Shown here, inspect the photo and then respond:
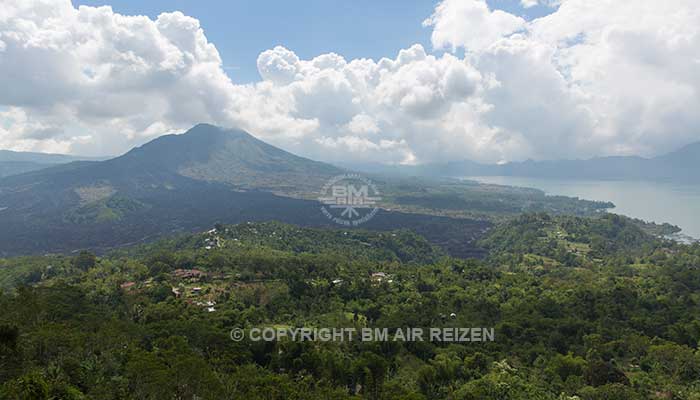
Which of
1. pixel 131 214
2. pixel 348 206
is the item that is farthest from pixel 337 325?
pixel 131 214

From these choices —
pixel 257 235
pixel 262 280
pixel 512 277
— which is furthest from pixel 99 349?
pixel 257 235

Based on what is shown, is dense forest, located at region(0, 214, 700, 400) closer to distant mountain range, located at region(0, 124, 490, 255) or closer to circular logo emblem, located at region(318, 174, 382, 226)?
distant mountain range, located at region(0, 124, 490, 255)

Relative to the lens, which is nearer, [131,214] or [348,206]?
[348,206]

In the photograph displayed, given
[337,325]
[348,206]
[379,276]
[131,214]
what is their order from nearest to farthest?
1. [337,325]
2. [379,276]
3. [348,206]
4. [131,214]

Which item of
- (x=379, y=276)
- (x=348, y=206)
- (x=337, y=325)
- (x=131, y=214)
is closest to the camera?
(x=337, y=325)

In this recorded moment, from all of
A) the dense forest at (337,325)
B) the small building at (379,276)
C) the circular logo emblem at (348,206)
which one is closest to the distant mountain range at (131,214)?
the circular logo emblem at (348,206)

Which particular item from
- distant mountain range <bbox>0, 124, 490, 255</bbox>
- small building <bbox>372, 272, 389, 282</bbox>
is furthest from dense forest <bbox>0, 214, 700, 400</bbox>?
distant mountain range <bbox>0, 124, 490, 255</bbox>

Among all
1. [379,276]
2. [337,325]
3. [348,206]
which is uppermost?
[348,206]

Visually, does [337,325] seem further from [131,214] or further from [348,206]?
[131,214]

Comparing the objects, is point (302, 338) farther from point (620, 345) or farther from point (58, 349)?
point (620, 345)
